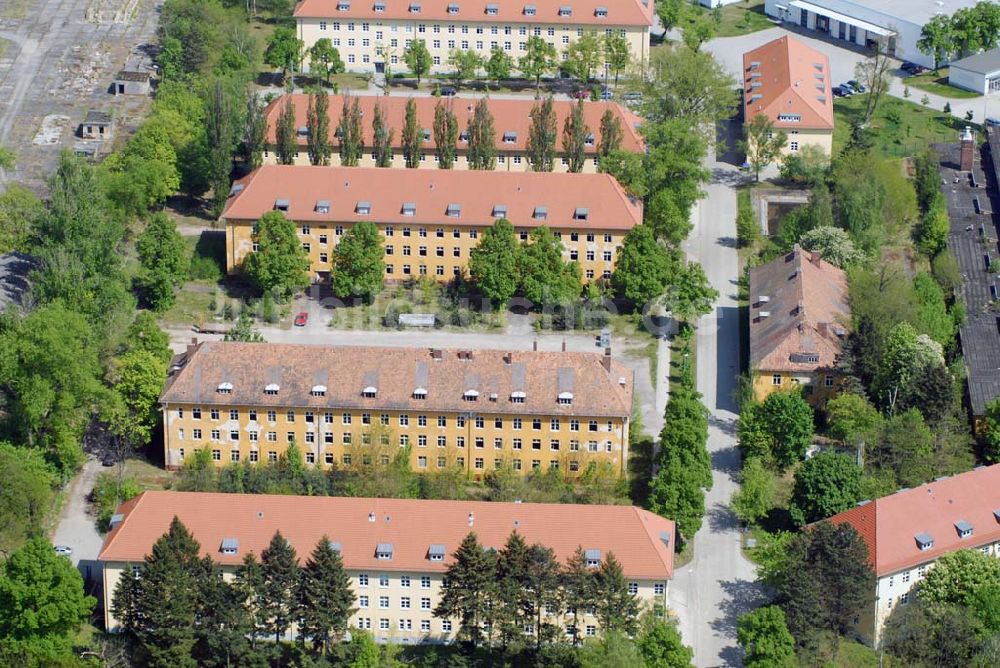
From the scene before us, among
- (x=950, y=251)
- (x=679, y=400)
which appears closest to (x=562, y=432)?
(x=679, y=400)

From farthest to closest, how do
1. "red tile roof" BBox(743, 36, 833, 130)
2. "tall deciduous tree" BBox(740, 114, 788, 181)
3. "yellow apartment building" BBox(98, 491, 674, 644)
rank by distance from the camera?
"red tile roof" BBox(743, 36, 833, 130), "tall deciduous tree" BBox(740, 114, 788, 181), "yellow apartment building" BBox(98, 491, 674, 644)

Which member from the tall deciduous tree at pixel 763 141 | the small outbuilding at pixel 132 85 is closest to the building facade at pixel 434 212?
the tall deciduous tree at pixel 763 141

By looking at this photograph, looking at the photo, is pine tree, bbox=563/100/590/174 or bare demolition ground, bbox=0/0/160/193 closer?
pine tree, bbox=563/100/590/174

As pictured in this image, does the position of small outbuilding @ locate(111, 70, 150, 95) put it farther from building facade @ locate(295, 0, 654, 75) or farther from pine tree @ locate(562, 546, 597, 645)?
pine tree @ locate(562, 546, 597, 645)

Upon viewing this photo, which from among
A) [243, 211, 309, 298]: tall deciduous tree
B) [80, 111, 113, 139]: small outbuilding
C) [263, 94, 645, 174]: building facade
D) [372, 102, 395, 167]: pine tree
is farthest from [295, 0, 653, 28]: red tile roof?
[243, 211, 309, 298]: tall deciduous tree

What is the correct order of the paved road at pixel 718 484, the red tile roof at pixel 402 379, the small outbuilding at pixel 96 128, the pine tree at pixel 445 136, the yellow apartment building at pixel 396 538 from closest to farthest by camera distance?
the yellow apartment building at pixel 396 538
the paved road at pixel 718 484
the red tile roof at pixel 402 379
the pine tree at pixel 445 136
the small outbuilding at pixel 96 128

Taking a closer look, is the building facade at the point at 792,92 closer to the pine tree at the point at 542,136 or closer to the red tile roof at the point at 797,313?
the pine tree at the point at 542,136
